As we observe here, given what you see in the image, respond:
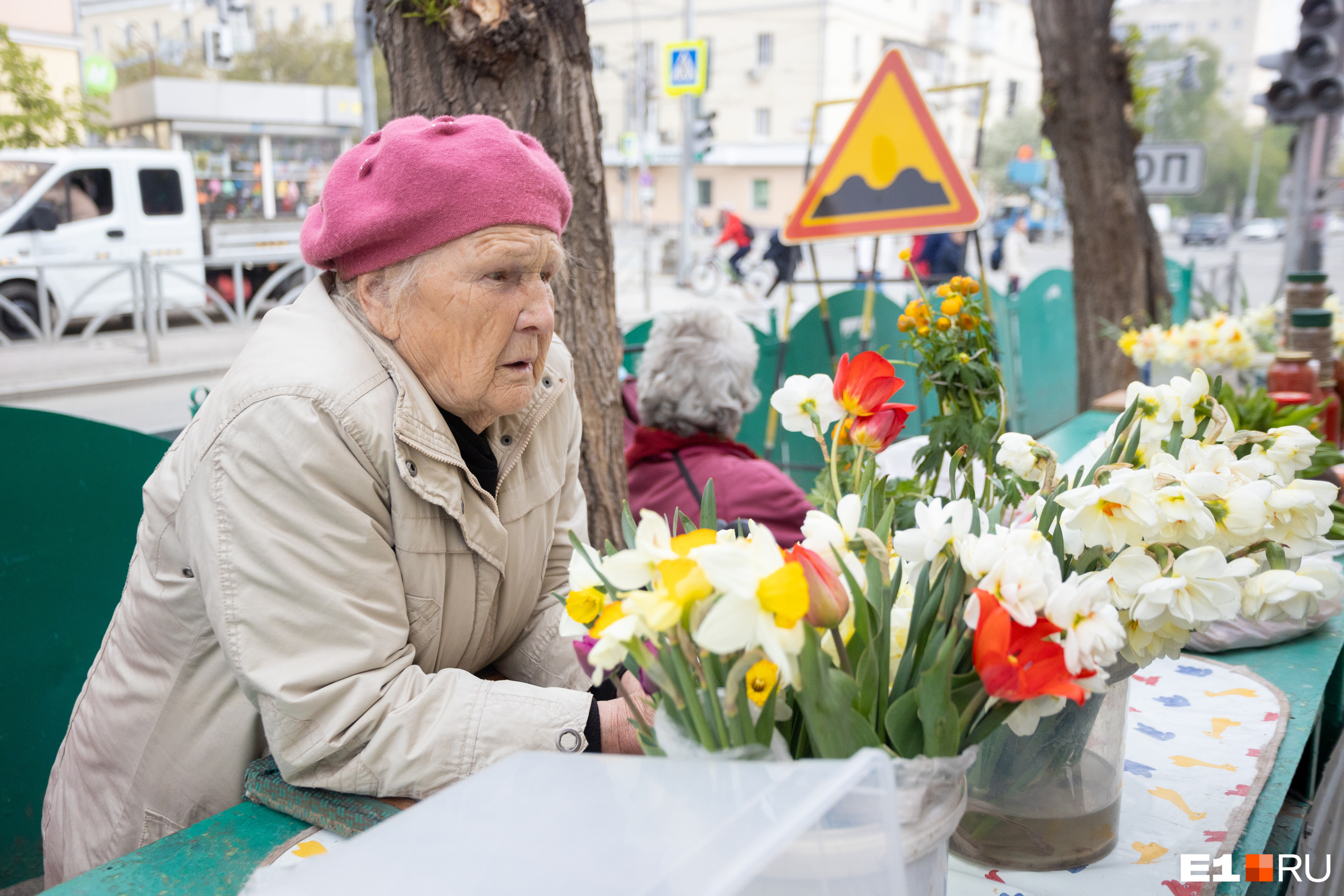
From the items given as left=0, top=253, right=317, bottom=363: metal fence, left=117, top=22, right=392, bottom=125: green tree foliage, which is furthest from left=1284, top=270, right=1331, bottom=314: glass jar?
left=117, top=22, right=392, bottom=125: green tree foliage

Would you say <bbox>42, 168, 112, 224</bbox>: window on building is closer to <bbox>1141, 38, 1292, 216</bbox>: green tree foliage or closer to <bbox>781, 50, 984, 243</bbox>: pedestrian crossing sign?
<bbox>781, 50, 984, 243</bbox>: pedestrian crossing sign

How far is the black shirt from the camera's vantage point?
4.90ft

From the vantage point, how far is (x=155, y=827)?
1359mm

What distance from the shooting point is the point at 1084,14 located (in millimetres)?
4965

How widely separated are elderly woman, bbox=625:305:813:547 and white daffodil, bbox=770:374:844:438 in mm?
1441

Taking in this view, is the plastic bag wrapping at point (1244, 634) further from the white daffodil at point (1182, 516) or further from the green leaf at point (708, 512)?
the green leaf at point (708, 512)

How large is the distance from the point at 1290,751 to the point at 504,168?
1.39m

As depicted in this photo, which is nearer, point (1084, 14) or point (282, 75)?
point (1084, 14)

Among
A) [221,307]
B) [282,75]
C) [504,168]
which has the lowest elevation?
[221,307]

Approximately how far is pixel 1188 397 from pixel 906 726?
625 mm

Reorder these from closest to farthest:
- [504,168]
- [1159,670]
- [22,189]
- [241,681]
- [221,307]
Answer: [241,681]
[504,168]
[1159,670]
[221,307]
[22,189]

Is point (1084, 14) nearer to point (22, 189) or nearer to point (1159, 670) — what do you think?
point (1159, 670)

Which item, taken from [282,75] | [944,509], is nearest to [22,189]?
[944,509]

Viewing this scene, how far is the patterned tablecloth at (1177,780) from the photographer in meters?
1.13
